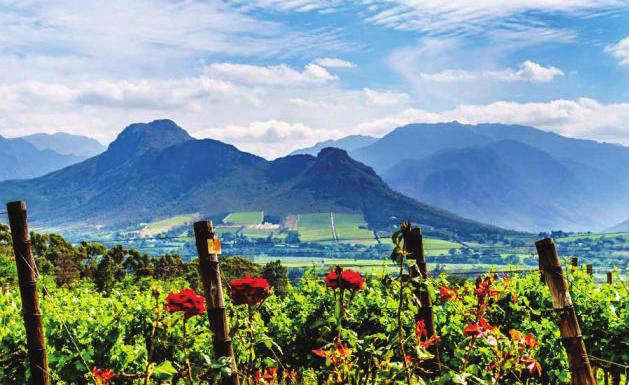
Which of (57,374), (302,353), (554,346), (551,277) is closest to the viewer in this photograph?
(551,277)

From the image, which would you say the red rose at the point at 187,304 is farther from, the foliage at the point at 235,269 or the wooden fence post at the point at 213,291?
the foliage at the point at 235,269

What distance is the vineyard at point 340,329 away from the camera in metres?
4.48

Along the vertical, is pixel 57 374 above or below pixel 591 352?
above

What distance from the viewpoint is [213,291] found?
4.79 meters

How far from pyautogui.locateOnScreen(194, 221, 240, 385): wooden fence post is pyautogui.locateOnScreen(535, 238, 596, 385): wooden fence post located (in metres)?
2.30

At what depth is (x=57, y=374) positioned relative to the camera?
267 inches

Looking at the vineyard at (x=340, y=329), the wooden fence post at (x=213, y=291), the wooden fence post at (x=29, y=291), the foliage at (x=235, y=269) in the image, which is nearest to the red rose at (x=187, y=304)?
the vineyard at (x=340, y=329)

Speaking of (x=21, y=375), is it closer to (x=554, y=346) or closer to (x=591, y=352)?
(x=554, y=346)

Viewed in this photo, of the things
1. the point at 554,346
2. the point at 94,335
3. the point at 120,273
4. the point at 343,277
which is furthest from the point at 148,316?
the point at 120,273

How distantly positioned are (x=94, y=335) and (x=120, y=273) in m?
46.8

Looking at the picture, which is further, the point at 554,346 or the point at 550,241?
the point at 554,346

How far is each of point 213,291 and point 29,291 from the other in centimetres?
215

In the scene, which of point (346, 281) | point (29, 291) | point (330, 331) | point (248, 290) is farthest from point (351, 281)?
→ point (29, 291)

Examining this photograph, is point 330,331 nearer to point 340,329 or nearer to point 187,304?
point 340,329
